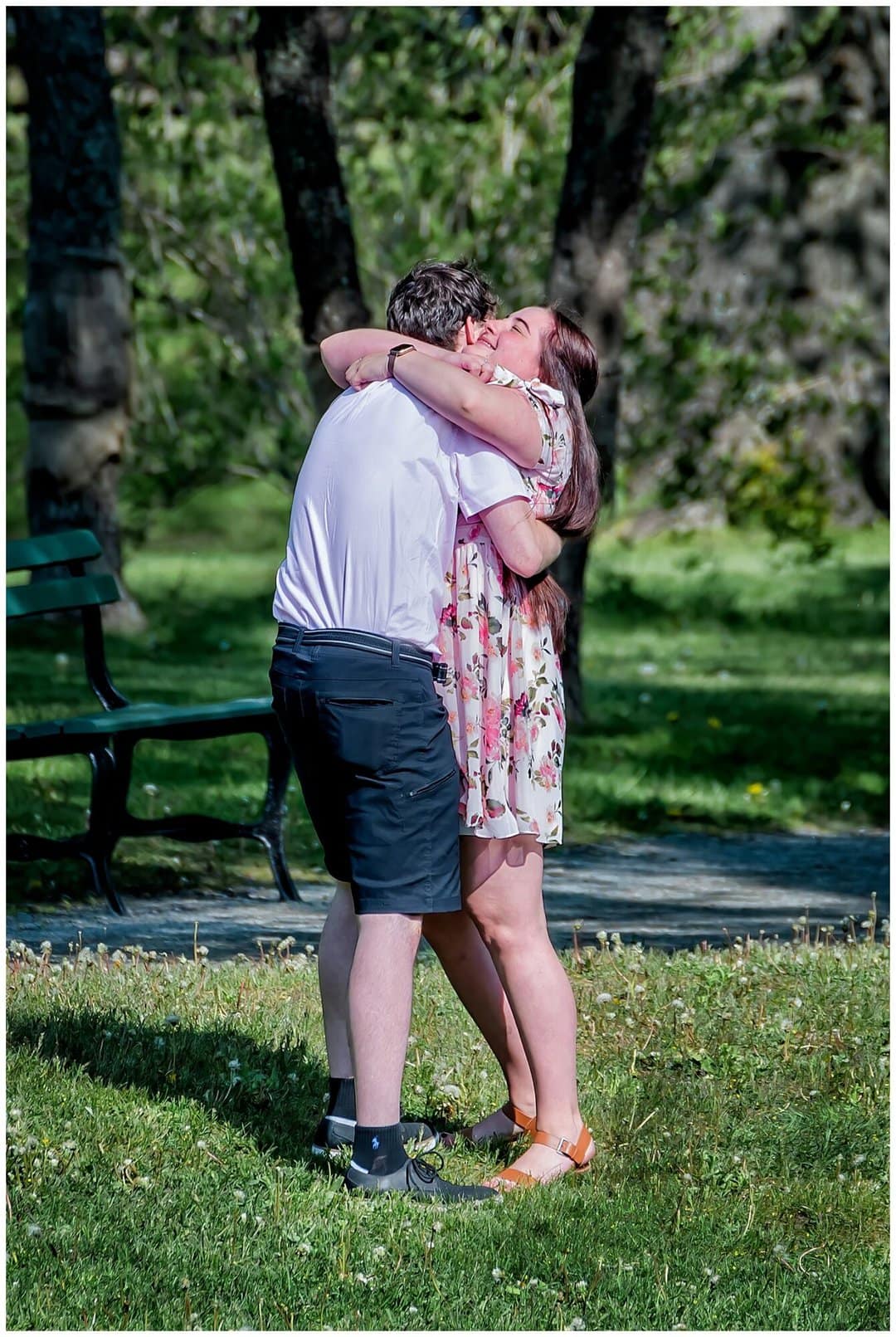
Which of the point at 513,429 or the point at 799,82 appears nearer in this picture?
the point at 513,429

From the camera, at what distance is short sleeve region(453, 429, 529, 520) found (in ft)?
12.9

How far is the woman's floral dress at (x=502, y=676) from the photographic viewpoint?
13.3 feet

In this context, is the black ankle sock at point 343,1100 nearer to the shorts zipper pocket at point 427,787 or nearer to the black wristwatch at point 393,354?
the shorts zipper pocket at point 427,787

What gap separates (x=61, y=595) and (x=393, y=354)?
10.5ft

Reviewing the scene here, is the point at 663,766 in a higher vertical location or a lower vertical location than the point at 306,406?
lower

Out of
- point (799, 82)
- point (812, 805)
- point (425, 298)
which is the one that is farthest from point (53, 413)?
point (799, 82)

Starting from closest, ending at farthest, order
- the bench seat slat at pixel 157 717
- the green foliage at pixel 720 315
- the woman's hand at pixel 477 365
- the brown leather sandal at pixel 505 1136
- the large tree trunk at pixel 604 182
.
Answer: the woman's hand at pixel 477 365, the brown leather sandal at pixel 505 1136, the bench seat slat at pixel 157 717, the large tree trunk at pixel 604 182, the green foliage at pixel 720 315

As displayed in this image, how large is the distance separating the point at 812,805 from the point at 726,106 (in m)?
6.98

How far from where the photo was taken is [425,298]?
4074mm

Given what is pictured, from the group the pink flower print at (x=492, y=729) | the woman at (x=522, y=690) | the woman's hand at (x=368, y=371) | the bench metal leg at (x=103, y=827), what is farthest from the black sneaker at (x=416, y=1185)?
the bench metal leg at (x=103, y=827)

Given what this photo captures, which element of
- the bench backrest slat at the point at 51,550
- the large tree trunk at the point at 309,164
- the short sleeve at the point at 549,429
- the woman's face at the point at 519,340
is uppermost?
the large tree trunk at the point at 309,164

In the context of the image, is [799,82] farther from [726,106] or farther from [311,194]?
[311,194]

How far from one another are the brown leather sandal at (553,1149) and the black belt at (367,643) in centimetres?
112

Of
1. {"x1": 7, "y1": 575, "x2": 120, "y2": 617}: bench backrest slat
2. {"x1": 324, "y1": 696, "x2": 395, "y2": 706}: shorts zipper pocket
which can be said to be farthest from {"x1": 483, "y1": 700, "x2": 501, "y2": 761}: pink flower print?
{"x1": 7, "y1": 575, "x2": 120, "y2": 617}: bench backrest slat
